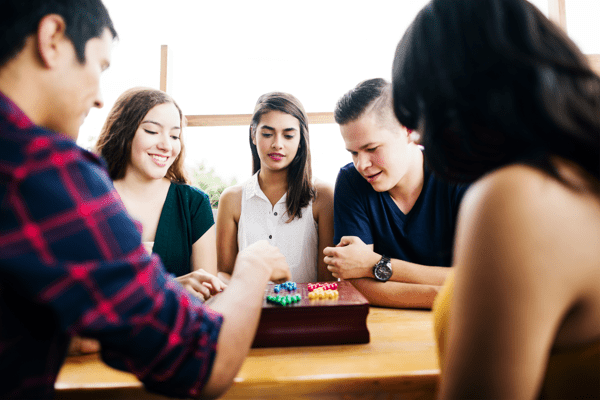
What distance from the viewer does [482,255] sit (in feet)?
1.43

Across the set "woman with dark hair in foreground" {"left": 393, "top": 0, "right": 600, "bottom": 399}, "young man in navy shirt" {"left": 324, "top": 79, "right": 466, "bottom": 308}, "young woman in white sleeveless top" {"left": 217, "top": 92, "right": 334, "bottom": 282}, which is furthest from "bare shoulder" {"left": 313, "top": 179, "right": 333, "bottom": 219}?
"woman with dark hair in foreground" {"left": 393, "top": 0, "right": 600, "bottom": 399}

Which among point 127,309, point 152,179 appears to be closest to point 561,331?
point 127,309

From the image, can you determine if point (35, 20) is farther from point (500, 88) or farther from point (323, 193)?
point (323, 193)

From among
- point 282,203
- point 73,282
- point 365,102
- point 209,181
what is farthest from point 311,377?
point 209,181

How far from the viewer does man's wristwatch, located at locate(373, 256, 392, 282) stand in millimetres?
1318

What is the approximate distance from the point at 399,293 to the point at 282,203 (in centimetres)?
100

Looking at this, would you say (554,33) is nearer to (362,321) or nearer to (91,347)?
(362,321)

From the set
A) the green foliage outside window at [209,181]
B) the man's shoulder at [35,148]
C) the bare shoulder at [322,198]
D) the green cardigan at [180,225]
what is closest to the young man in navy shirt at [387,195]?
the bare shoulder at [322,198]

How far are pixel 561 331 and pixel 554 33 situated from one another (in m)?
0.47

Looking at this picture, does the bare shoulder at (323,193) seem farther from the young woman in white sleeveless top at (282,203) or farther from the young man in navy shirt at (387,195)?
the young man in navy shirt at (387,195)

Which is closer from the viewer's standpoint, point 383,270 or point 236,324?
point 236,324

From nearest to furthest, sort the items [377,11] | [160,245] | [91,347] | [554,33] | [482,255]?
[482,255] < [554,33] < [91,347] < [160,245] < [377,11]

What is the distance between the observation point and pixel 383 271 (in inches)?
52.3

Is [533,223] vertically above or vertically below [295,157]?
above
